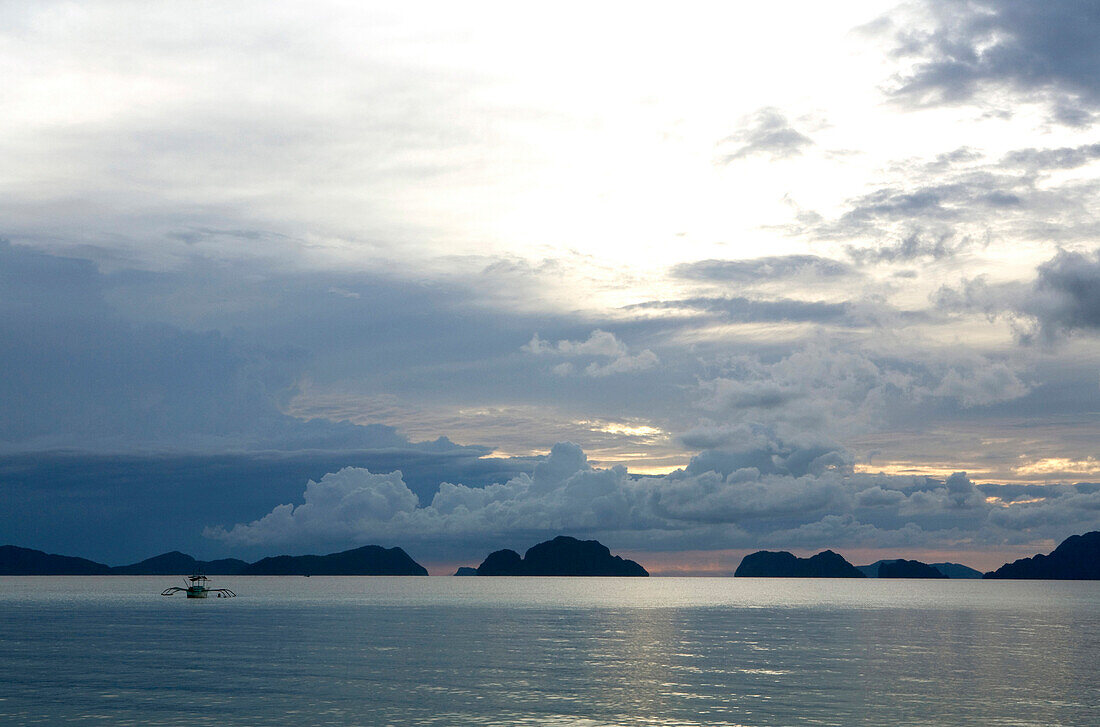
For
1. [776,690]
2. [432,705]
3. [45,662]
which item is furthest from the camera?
[45,662]

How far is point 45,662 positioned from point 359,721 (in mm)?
51658

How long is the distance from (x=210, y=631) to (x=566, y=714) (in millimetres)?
91613

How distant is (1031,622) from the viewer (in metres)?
191

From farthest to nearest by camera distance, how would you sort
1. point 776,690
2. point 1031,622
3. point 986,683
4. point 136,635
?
point 1031,622
point 136,635
point 986,683
point 776,690

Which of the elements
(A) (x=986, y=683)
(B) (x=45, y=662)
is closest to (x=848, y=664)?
(A) (x=986, y=683)

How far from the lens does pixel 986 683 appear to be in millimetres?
86625

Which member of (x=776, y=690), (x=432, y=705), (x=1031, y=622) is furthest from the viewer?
(x=1031, y=622)

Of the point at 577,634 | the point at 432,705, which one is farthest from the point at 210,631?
the point at 432,705

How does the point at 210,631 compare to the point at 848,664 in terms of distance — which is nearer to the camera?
the point at 848,664

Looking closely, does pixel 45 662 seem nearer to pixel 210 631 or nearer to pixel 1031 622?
pixel 210 631

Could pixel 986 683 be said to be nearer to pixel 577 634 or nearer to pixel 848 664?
pixel 848 664

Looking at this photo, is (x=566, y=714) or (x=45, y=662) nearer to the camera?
(x=566, y=714)

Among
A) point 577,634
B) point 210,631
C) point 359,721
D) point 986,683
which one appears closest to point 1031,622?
point 577,634

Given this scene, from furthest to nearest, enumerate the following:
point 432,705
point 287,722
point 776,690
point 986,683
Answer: point 986,683, point 776,690, point 432,705, point 287,722
